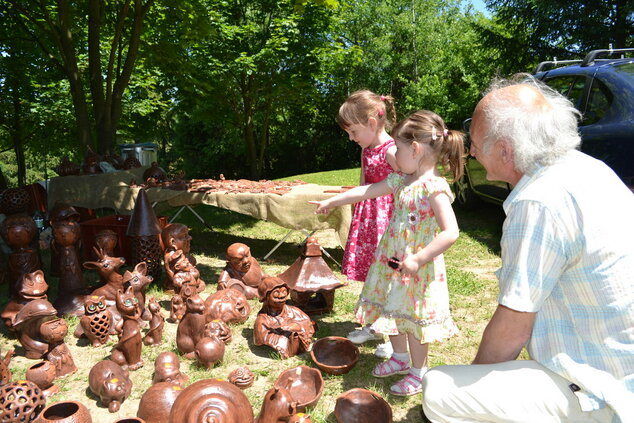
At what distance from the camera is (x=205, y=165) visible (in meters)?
21.2

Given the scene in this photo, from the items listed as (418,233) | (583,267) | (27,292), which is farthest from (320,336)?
(583,267)

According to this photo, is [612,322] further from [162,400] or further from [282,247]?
[282,247]

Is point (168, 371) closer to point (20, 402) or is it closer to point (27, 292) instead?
point (20, 402)

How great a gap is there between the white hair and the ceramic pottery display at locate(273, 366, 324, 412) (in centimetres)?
157

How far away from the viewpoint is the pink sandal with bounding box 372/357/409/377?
2803 mm

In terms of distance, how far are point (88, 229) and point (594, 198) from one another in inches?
184

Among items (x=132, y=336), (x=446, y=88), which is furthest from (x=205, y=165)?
(x=132, y=336)

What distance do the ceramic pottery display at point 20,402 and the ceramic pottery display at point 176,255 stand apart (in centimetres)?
162

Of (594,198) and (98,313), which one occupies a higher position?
(594,198)

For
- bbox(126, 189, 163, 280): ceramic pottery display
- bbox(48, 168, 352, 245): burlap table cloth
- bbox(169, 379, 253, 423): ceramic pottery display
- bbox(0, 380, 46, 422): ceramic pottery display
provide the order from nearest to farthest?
bbox(169, 379, 253, 423): ceramic pottery display → bbox(0, 380, 46, 422): ceramic pottery display → bbox(126, 189, 163, 280): ceramic pottery display → bbox(48, 168, 352, 245): burlap table cloth

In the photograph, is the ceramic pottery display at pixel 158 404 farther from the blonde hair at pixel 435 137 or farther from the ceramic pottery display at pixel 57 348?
the blonde hair at pixel 435 137

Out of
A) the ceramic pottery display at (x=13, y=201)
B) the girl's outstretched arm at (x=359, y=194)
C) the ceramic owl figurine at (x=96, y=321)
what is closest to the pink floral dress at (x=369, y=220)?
the girl's outstretched arm at (x=359, y=194)

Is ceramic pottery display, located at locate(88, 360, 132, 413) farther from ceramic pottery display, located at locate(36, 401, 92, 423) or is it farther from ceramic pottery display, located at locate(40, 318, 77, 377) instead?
ceramic pottery display, located at locate(40, 318, 77, 377)

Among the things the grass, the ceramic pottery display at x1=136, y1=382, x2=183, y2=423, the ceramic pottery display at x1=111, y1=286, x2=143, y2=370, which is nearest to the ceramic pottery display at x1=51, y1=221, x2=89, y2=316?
the grass
